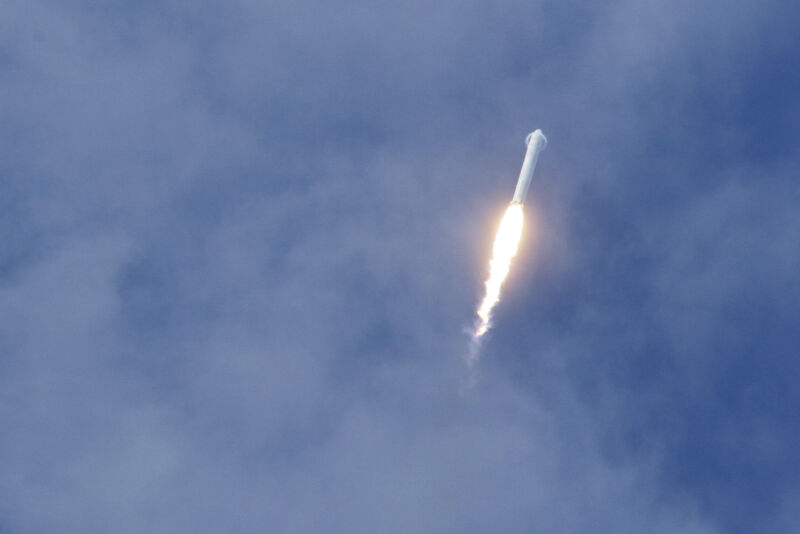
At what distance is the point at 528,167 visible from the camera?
19938 centimetres
